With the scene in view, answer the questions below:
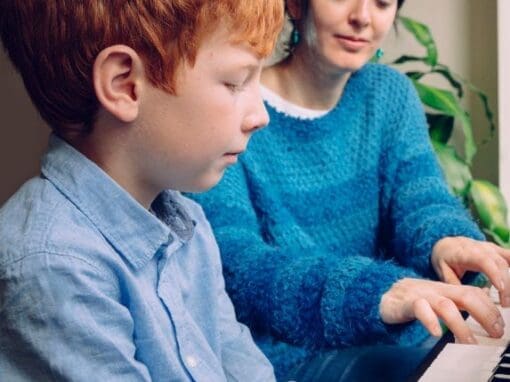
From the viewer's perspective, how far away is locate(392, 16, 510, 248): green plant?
2.03 m

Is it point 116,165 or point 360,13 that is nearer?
point 116,165

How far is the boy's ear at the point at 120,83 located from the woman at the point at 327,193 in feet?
1.15

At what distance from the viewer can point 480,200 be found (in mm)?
2033

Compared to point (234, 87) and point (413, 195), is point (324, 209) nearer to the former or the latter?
point (413, 195)

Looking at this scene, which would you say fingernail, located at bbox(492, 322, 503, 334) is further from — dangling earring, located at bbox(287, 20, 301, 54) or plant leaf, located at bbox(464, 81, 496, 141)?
plant leaf, located at bbox(464, 81, 496, 141)

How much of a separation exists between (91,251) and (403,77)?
2.78ft

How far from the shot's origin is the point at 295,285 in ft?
3.65

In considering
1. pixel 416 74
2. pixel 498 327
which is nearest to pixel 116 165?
pixel 498 327

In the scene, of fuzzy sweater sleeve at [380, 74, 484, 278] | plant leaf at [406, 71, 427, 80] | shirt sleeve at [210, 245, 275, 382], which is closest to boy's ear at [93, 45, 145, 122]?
shirt sleeve at [210, 245, 275, 382]

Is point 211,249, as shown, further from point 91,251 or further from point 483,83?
point 483,83

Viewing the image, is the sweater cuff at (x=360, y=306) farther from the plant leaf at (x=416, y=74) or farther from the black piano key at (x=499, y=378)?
the plant leaf at (x=416, y=74)

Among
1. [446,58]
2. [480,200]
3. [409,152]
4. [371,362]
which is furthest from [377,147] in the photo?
[446,58]

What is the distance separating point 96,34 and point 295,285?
1.37ft

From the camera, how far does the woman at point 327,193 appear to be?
3.81 ft
